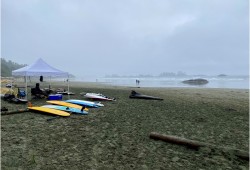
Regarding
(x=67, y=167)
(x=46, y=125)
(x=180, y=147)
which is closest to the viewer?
(x=67, y=167)

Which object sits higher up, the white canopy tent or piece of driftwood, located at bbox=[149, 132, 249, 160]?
the white canopy tent

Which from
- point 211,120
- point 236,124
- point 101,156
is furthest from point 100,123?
point 236,124

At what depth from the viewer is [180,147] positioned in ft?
17.5

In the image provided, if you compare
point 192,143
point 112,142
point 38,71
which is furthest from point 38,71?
point 192,143

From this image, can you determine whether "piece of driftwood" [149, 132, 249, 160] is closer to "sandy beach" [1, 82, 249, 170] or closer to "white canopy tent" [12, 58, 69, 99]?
"sandy beach" [1, 82, 249, 170]

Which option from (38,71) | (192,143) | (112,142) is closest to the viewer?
(192,143)

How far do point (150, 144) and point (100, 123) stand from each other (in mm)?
2565

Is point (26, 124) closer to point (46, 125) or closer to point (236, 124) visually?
point (46, 125)

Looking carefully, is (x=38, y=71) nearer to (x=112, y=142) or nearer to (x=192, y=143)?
(x=112, y=142)

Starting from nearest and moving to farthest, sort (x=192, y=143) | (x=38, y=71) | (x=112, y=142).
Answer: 1. (x=192, y=143)
2. (x=112, y=142)
3. (x=38, y=71)

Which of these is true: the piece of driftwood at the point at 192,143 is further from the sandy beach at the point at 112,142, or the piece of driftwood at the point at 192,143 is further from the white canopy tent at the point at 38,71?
the white canopy tent at the point at 38,71

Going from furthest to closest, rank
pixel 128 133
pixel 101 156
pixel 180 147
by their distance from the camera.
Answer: pixel 128 133
pixel 180 147
pixel 101 156

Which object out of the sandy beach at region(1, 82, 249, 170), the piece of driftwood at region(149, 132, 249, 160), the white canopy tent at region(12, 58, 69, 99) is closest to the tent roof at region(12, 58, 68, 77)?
the white canopy tent at region(12, 58, 69, 99)

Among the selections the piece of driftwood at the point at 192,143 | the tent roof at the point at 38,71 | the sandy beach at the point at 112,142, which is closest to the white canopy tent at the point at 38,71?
the tent roof at the point at 38,71
